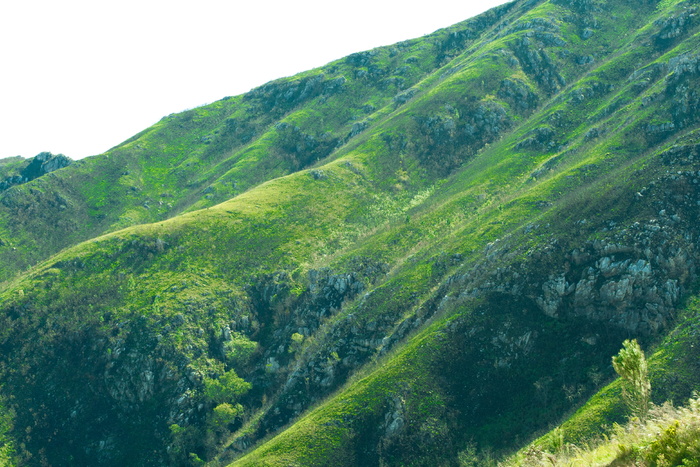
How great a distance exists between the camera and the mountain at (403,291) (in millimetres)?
53812

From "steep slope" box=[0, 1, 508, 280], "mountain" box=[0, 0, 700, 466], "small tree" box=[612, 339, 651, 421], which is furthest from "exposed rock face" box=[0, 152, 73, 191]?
"small tree" box=[612, 339, 651, 421]

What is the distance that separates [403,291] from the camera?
76875mm

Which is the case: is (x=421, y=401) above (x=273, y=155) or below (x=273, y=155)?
below

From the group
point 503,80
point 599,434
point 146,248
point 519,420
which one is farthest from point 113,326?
point 503,80

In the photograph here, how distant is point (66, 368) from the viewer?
251 feet

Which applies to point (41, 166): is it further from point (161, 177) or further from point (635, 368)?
point (635, 368)

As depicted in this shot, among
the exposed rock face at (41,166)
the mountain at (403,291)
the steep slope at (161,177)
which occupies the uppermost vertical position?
the exposed rock face at (41,166)

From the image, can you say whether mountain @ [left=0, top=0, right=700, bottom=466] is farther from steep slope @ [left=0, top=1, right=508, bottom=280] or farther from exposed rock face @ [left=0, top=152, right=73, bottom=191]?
exposed rock face @ [left=0, top=152, right=73, bottom=191]

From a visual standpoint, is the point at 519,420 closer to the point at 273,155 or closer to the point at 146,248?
the point at 146,248

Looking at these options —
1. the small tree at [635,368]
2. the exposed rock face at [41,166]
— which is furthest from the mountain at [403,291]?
the exposed rock face at [41,166]

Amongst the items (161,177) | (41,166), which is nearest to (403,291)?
(161,177)

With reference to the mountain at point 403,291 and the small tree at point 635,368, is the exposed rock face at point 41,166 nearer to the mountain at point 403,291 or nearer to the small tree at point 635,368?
the mountain at point 403,291

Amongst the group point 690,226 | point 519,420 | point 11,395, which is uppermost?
point 11,395

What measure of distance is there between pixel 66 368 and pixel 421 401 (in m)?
65.8
